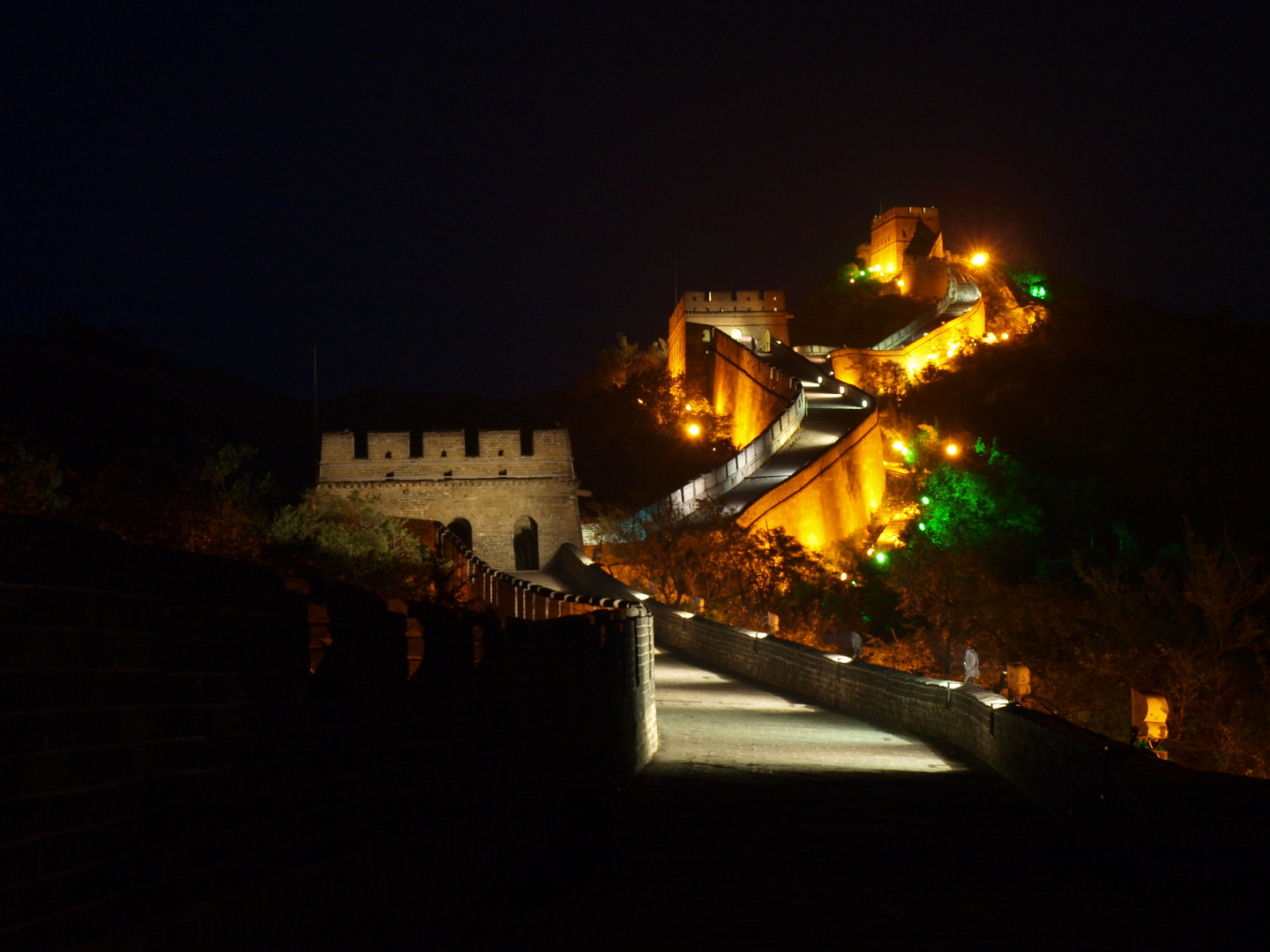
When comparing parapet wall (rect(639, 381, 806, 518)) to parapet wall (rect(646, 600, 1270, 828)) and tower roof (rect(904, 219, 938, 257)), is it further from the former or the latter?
tower roof (rect(904, 219, 938, 257))

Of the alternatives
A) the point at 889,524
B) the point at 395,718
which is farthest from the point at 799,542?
the point at 395,718

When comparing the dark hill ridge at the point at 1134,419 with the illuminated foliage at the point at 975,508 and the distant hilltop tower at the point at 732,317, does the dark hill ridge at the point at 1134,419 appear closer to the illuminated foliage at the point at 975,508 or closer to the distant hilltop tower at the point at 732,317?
the illuminated foliage at the point at 975,508

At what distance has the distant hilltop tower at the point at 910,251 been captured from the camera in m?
69.8

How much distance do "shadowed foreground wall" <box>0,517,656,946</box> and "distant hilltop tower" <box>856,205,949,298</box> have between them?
218ft

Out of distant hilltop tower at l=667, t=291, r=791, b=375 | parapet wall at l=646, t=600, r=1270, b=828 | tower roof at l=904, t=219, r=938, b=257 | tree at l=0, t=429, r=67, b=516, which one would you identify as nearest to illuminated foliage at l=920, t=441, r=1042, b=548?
distant hilltop tower at l=667, t=291, r=791, b=375

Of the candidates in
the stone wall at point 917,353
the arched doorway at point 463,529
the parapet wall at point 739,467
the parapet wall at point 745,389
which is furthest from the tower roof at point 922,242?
the arched doorway at point 463,529

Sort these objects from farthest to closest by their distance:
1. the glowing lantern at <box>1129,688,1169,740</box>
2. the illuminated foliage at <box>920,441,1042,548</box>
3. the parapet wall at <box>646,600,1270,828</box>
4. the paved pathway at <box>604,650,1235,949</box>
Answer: the illuminated foliage at <box>920,441,1042,548</box>, the glowing lantern at <box>1129,688,1169,740</box>, the parapet wall at <box>646,600,1270,828</box>, the paved pathway at <box>604,650,1235,949</box>

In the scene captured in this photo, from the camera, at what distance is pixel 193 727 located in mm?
3354

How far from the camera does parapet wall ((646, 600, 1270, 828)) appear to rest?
541 cm

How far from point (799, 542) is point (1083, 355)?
25836mm

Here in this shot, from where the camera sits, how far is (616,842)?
6.60 meters

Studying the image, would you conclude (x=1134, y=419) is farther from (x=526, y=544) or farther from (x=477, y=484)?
(x=477, y=484)

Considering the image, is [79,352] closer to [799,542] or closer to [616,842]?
[799,542]

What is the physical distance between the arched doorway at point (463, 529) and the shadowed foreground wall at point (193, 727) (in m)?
28.2
